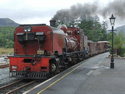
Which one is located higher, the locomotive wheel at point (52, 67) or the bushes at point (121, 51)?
the bushes at point (121, 51)

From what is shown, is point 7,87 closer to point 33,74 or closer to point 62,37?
point 33,74

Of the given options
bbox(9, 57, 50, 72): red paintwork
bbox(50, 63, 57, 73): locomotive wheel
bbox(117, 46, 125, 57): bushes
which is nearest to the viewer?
bbox(9, 57, 50, 72): red paintwork

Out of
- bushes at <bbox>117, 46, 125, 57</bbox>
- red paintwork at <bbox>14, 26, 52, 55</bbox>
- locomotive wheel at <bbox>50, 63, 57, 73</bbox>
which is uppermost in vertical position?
red paintwork at <bbox>14, 26, 52, 55</bbox>

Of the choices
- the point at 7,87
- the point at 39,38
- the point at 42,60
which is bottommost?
the point at 7,87

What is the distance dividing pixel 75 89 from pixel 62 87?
2.29 feet

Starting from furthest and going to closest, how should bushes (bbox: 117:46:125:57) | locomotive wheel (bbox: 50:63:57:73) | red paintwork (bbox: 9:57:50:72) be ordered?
1. bushes (bbox: 117:46:125:57)
2. locomotive wheel (bbox: 50:63:57:73)
3. red paintwork (bbox: 9:57:50:72)

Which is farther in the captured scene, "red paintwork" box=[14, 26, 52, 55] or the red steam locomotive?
"red paintwork" box=[14, 26, 52, 55]

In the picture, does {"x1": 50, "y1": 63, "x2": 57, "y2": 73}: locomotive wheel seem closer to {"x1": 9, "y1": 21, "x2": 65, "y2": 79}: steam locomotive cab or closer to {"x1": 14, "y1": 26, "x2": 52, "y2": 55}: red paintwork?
{"x1": 9, "y1": 21, "x2": 65, "y2": 79}: steam locomotive cab

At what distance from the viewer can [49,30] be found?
931 cm

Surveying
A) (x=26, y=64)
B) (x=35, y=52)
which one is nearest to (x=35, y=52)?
(x=35, y=52)

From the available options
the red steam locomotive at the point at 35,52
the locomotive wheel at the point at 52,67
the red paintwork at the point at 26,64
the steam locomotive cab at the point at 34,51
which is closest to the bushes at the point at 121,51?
the red steam locomotive at the point at 35,52

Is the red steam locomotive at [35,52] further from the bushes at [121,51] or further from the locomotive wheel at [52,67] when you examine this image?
the bushes at [121,51]

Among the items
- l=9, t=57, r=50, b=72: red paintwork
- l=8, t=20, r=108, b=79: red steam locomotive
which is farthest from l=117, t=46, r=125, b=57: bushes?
l=9, t=57, r=50, b=72: red paintwork

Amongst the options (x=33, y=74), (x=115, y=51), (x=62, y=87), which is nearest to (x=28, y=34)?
(x=33, y=74)
